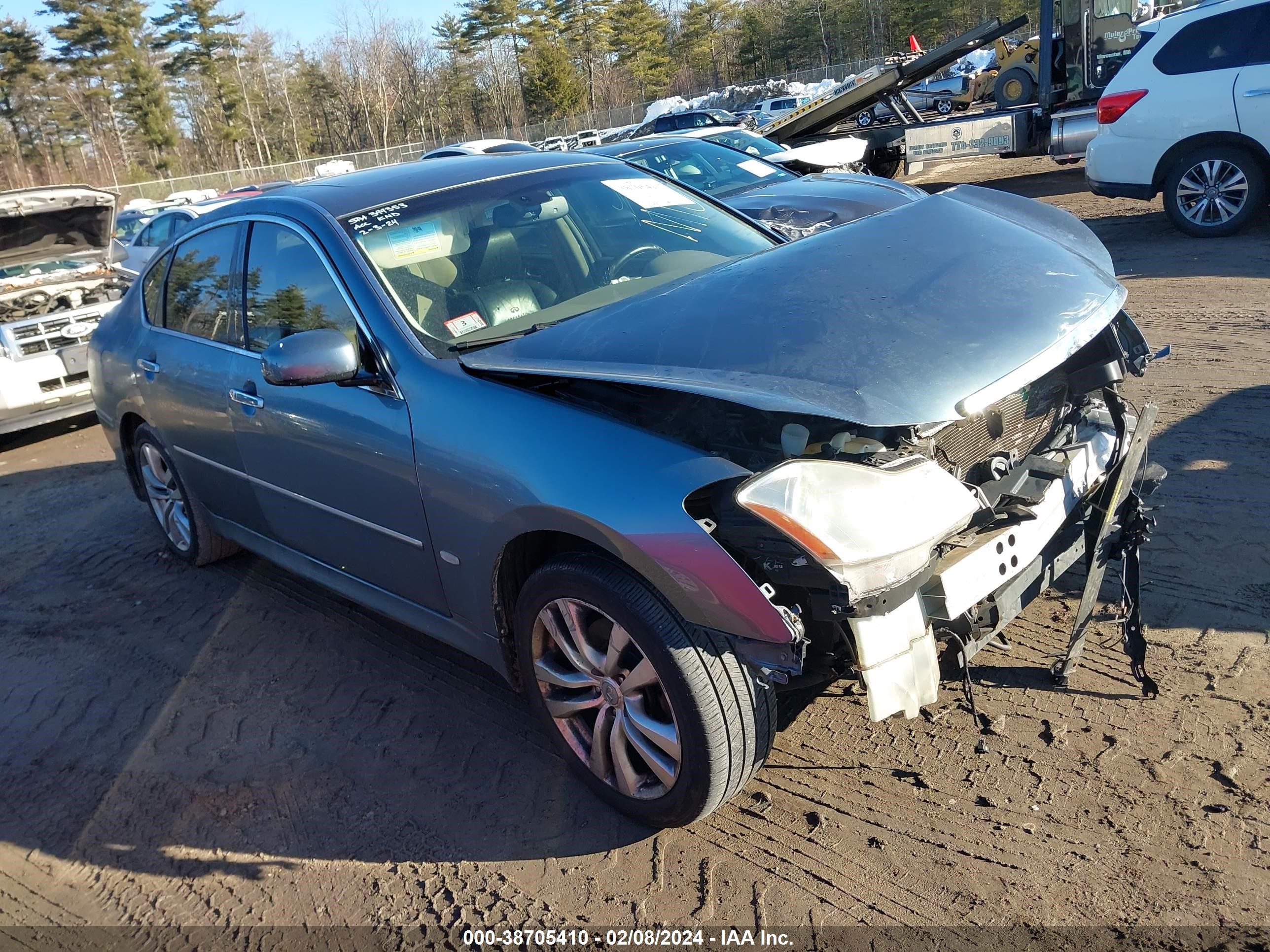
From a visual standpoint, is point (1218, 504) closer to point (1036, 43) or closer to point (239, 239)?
point (239, 239)

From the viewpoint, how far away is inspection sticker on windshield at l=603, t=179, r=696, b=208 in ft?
13.3

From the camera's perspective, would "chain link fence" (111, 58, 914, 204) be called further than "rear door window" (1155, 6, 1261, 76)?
Yes

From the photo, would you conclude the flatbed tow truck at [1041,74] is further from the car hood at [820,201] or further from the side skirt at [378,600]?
the side skirt at [378,600]

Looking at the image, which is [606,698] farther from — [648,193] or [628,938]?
[648,193]

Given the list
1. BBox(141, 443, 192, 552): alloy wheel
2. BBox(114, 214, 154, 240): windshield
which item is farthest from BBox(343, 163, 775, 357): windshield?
BBox(114, 214, 154, 240): windshield

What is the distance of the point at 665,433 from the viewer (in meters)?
2.64

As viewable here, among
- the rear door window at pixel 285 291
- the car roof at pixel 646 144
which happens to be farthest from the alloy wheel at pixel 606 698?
the car roof at pixel 646 144

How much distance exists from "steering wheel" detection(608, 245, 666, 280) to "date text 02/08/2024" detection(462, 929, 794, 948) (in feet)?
7.32

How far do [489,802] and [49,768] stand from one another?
1.83 m

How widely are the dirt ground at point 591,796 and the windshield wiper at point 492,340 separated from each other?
1.33m

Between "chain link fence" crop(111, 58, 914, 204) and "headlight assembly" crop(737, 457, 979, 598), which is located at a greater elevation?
"headlight assembly" crop(737, 457, 979, 598)

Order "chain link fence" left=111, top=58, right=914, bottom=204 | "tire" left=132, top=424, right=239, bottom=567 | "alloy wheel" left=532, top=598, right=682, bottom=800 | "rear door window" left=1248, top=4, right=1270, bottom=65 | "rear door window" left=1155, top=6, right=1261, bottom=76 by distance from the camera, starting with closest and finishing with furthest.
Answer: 1. "alloy wheel" left=532, top=598, right=682, bottom=800
2. "tire" left=132, top=424, right=239, bottom=567
3. "rear door window" left=1248, top=4, right=1270, bottom=65
4. "rear door window" left=1155, top=6, right=1261, bottom=76
5. "chain link fence" left=111, top=58, right=914, bottom=204

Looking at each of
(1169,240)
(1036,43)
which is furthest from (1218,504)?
(1036,43)

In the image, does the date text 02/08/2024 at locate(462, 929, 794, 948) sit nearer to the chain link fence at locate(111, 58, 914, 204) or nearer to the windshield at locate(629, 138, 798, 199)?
the windshield at locate(629, 138, 798, 199)
